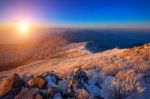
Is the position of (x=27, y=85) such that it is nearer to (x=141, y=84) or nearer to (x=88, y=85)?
(x=88, y=85)

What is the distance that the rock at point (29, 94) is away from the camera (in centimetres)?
2124

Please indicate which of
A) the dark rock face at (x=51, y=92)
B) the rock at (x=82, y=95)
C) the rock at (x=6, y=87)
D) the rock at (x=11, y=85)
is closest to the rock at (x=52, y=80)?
the dark rock face at (x=51, y=92)

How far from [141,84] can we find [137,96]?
8.82 feet

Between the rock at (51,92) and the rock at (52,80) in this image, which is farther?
the rock at (52,80)

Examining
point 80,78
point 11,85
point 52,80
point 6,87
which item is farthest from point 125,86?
point 6,87

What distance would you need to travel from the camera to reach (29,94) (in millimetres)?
21688

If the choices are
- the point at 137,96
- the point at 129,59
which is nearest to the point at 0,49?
the point at 129,59

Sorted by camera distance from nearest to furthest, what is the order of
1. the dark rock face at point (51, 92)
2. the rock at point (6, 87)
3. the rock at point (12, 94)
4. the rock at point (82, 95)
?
the rock at point (82, 95)
the dark rock face at point (51, 92)
the rock at point (12, 94)
the rock at point (6, 87)

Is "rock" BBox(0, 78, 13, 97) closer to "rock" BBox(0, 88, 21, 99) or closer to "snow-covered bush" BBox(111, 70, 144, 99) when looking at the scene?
"rock" BBox(0, 88, 21, 99)

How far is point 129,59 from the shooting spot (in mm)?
32656

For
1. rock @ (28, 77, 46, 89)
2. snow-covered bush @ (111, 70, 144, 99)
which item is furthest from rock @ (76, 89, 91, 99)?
rock @ (28, 77, 46, 89)

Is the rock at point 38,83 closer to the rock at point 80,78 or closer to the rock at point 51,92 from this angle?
the rock at point 51,92

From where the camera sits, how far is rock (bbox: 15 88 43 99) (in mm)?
21239

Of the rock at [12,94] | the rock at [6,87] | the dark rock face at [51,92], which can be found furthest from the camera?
the rock at [6,87]
